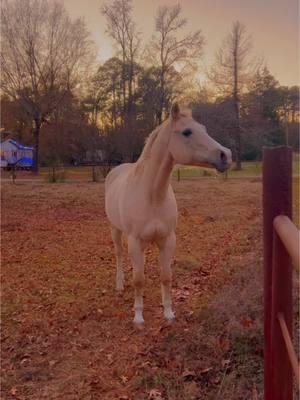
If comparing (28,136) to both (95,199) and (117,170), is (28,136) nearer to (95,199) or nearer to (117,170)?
(95,199)

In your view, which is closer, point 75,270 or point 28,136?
point 75,270

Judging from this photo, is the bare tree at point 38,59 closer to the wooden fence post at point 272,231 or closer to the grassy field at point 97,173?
the grassy field at point 97,173

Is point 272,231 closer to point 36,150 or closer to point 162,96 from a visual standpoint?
point 162,96

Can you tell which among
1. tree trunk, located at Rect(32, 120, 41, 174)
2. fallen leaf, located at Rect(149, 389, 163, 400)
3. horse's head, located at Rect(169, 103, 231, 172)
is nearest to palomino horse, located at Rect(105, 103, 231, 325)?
horse's head, located at Rect(169, 103, 231, 172)

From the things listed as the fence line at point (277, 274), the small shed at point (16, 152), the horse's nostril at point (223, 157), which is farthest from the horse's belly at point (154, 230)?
the small shed at point (16, 152)

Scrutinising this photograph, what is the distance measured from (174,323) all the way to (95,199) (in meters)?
8.81

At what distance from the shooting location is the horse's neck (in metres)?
3.25

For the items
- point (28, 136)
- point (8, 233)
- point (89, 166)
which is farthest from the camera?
point (28, 136)

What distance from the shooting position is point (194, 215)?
8961mm

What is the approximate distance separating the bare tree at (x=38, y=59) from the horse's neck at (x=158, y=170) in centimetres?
2298

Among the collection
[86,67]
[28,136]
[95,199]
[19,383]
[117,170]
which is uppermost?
[86,67]

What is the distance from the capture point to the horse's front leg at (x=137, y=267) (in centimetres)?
346

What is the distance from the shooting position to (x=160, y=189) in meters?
3.35

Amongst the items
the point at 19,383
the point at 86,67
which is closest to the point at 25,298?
the point at 19,383
